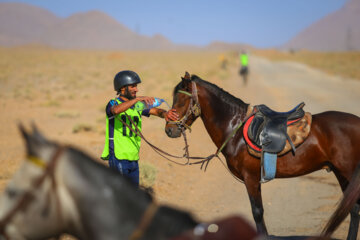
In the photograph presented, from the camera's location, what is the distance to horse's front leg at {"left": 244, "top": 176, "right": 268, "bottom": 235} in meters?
4.39

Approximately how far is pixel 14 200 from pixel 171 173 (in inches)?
270

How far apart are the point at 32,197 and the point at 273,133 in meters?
3.30

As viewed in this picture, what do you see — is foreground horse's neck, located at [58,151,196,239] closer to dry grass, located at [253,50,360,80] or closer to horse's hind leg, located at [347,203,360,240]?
horse's hind leg, located at [347,203,360,240]

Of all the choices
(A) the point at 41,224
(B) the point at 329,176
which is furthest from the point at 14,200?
(B) the point at 329,176

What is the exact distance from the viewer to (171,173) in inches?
344

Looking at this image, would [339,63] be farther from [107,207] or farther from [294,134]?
[107,207]

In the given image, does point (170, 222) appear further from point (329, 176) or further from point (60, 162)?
point (329, 176)

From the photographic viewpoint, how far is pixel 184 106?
4.89 m

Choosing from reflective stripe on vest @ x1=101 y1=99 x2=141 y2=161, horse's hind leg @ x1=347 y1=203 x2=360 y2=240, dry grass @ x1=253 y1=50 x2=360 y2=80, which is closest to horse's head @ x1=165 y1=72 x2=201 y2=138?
reflective stripe on vest @ x1=101 y1=99 x2=141 y2=161

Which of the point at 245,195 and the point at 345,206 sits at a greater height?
the point at 345,206

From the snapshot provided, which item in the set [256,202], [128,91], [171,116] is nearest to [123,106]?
[128,91]

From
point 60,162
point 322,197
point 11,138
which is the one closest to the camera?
point 60,162

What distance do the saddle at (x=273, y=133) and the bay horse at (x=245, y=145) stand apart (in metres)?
0.11

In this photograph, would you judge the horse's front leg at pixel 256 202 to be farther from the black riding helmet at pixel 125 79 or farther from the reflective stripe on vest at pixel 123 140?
the black riding helmet at pixel 125 79
